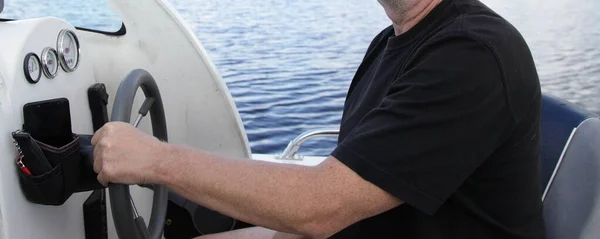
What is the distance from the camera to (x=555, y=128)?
1392 millimetres

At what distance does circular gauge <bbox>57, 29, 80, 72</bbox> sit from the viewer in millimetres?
1265

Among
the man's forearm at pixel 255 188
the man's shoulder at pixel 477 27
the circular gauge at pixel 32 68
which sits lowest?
the man's forearm at pixel 255 188

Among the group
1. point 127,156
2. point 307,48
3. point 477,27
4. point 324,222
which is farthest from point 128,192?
point 307,48

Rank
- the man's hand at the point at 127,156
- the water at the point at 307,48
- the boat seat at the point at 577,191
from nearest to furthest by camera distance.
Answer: the man's hand at the point at 127,156
the boat seat at the point at 577,191
the water at the point at 307,48

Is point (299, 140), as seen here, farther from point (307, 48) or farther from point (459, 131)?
point (307, 48)

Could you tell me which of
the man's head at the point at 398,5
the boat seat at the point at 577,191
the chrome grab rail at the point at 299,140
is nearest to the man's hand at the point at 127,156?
the man's head at the point at 398,5

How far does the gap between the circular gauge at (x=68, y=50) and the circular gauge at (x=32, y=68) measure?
87 mm

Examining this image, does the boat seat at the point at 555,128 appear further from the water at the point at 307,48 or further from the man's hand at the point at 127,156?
the water at the point at 307,48

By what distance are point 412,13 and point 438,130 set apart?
0.93 ft

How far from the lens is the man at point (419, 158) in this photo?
2.89 ft

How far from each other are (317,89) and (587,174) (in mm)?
4669

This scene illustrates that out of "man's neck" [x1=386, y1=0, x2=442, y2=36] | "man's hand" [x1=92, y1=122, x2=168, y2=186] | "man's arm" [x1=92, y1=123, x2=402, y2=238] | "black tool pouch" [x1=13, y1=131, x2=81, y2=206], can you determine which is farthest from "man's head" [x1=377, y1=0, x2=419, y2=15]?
"black tool pouch" [x1=13, y1=131, x2=81, y2=206]

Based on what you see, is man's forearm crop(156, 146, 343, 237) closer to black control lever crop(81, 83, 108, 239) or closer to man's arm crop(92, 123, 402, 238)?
man's arm crop(92, 123, 402, 238)

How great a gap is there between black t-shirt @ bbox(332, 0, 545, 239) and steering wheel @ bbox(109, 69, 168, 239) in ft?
1.35
